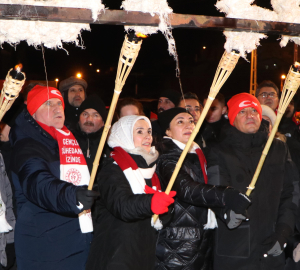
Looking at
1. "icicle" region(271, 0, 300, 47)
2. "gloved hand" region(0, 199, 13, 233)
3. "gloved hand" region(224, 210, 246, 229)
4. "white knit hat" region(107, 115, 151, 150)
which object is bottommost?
"gloved hand" region(224, 210, 246, 229)

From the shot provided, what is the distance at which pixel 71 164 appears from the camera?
117 inches

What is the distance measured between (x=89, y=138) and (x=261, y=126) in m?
1.74

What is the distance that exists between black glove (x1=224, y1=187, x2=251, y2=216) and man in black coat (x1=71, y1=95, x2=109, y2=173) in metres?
1.48

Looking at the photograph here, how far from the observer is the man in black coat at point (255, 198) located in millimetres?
3268

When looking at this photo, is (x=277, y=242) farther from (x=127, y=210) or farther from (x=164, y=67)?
(x=164, y=67)

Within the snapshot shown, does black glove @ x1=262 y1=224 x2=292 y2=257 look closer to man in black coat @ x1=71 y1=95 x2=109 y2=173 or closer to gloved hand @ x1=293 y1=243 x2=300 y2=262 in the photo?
gloved hand @ x1=293 y1=243 x2=300 y2=262

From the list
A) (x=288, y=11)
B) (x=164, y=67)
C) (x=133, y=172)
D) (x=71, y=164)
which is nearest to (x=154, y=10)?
(x=288, y=11)

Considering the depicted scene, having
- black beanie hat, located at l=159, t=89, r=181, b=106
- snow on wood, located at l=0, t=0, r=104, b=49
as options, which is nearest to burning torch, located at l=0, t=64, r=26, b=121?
snow on wood, located at l=0, t=0, r=104, b=49

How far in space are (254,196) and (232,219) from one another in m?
0.38

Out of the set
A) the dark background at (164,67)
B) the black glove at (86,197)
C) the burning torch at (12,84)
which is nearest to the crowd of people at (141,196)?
the black glove at (86,197)

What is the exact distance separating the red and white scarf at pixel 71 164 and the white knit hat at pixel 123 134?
311 millimetres

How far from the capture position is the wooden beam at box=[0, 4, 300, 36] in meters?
2.00

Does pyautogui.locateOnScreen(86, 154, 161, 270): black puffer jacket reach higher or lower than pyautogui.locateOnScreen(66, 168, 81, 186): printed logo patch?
lower

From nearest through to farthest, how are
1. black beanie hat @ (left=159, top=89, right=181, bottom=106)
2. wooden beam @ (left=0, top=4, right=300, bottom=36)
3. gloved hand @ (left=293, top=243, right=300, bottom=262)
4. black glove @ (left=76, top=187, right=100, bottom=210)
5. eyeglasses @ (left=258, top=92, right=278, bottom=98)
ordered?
wooden beam @ (left=0, top=4, right=300, bottom=36) → black glove @ (left=76, top=187, right=100, bottom=210) → gloved hand @ (left=293, top=243, right=300, bottom=262) → eyeglasses @ (left=258, top=92, right=278, bottom=98) → black beanie hat @ (left=159, top=89, right=181, bottom=106)
